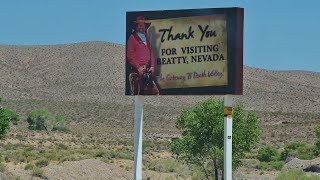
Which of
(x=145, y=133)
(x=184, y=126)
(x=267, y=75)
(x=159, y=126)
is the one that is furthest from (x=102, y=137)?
(x=267, y=75)

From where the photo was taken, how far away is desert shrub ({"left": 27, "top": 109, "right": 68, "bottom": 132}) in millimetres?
95562

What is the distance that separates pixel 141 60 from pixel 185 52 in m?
1.85

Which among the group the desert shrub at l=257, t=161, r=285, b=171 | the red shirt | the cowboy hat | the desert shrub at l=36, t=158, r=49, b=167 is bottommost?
the desert shrub at l=257, t=161, r=285, b=171

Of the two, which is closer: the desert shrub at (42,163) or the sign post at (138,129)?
the sign post at (138,129)

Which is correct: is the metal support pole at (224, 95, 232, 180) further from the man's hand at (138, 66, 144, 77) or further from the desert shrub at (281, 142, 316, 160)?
the desert shrub at (281, 142, 316, 160)

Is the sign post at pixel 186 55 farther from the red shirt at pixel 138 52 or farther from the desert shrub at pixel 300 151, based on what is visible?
the desert shrub at pixel 300 151

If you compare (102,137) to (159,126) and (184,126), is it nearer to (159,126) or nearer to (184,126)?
(159,126)

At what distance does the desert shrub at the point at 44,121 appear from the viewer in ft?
314

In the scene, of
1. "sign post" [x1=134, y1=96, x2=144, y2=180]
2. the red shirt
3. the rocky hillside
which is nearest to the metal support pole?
the red shirt

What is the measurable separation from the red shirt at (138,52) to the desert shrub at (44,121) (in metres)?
70.0

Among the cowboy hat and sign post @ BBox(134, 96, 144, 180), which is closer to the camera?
the cowboy hat

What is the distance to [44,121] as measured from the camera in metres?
95.9

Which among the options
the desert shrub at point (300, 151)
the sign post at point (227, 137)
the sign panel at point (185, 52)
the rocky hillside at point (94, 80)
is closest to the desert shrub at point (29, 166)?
the sign panel at point (185, 52)

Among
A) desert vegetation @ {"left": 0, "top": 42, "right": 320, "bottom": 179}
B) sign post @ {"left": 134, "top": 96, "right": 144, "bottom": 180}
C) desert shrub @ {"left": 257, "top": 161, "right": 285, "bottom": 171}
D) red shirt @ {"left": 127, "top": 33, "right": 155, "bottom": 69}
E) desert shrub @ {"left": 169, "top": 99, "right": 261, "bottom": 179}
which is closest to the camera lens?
red shirt @ {"left": 127, "top": 33, "right": 155, "bottom": 69}
